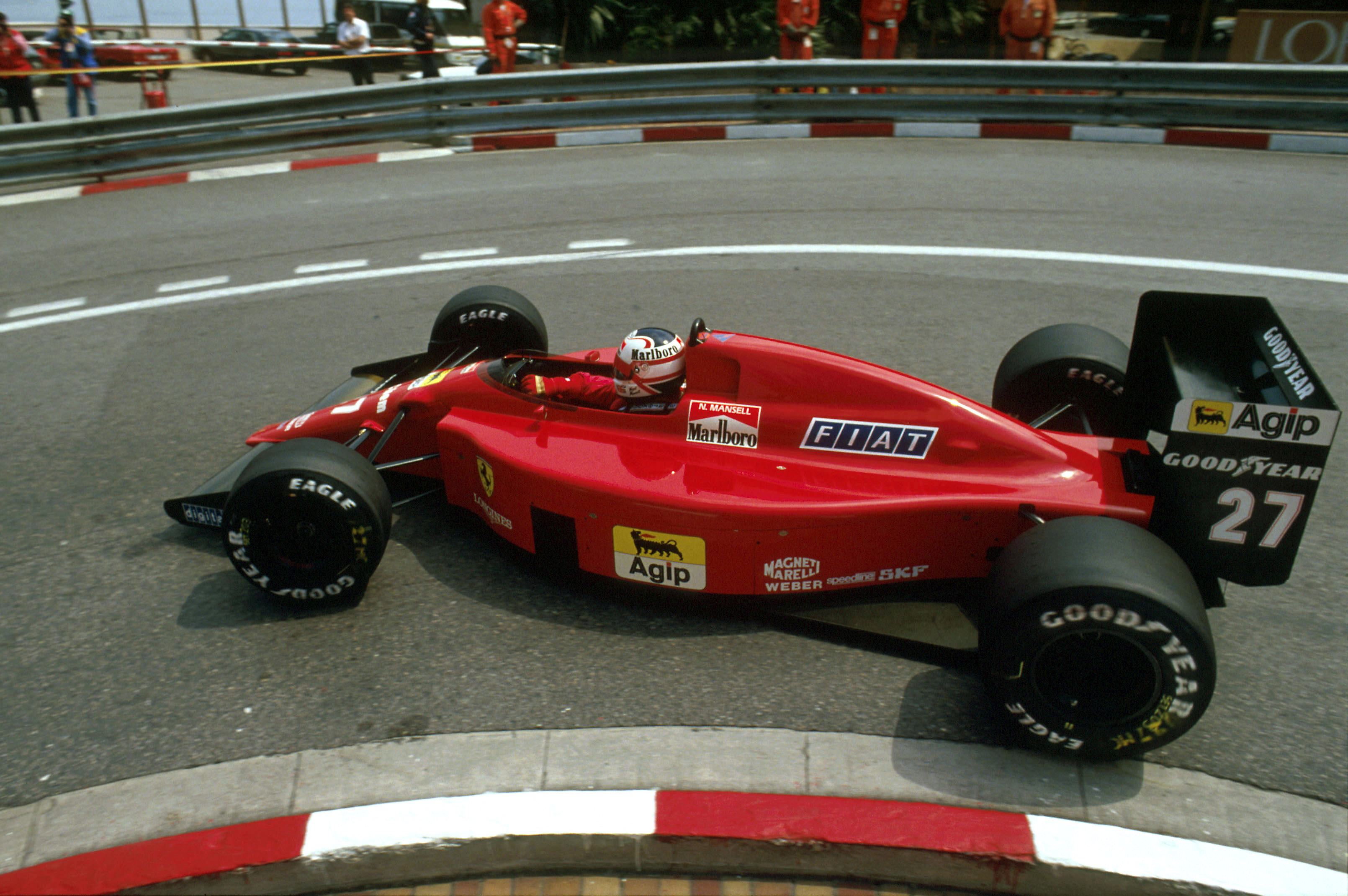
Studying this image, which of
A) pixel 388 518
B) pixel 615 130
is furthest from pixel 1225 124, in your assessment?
pixel 388 518

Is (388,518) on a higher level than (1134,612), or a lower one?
lower

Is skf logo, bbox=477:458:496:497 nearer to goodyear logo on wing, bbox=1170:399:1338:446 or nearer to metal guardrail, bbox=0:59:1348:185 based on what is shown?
goodyear logo on wing, bbox=1170:399:1338:446

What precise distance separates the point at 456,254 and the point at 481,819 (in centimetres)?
623

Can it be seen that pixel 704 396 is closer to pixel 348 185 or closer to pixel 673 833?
pixel 673 833

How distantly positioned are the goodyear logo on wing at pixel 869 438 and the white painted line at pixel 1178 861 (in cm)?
154

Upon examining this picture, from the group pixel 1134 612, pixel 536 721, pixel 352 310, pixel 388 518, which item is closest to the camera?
pixel 1134 612

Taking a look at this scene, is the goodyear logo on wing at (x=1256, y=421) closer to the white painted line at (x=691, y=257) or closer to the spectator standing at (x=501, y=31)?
the white painted line at (x=691, y=257)

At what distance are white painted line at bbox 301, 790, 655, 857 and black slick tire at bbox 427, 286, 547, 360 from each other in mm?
2985

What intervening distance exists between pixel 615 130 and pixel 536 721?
389 inches

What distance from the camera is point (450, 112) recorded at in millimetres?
12031

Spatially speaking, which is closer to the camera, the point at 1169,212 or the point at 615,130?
the point at 1169,212

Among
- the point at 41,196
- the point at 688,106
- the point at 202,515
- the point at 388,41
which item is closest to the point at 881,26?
the point at 688,106

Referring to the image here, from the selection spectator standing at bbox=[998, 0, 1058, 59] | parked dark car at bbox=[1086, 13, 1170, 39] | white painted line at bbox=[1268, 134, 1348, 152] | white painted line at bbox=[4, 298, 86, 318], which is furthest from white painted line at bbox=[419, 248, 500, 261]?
parked dark car at bbox=[1086, 13, 1170, 39]

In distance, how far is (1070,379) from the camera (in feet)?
15.8
